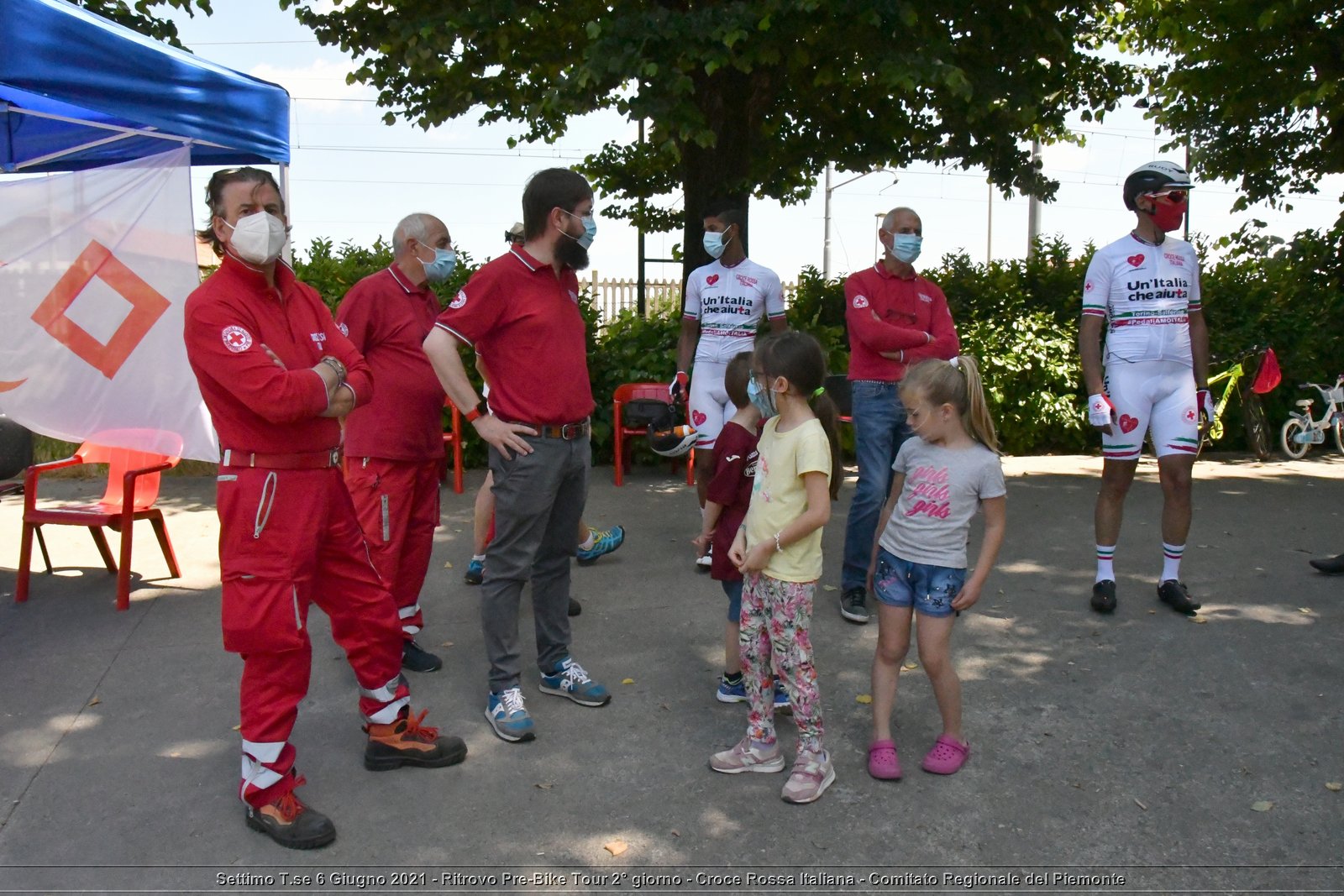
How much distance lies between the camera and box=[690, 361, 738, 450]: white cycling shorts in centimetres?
617

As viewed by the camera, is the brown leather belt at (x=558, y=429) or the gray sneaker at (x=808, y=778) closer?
the gray sneaker at (x=808, y=778)

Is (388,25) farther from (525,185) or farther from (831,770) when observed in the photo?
(831,770)

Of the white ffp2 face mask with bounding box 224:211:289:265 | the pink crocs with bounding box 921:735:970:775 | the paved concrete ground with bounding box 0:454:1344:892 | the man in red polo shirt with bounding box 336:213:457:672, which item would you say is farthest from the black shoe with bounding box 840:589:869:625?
the white ffp2 face mask with bounding box 224:211:289:265

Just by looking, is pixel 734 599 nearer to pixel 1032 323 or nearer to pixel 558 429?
pixel 558 429

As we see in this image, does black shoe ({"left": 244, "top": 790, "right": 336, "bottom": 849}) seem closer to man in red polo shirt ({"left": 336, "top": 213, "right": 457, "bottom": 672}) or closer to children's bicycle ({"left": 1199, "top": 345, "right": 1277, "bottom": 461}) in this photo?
man in red polo shirt ({"left": 336, "top": 213, "right": 457, "bottom": 672})

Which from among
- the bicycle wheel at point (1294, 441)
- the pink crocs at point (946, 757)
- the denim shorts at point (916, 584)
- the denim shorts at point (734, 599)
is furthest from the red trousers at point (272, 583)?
the bicycle wheel at point (1294, 441)

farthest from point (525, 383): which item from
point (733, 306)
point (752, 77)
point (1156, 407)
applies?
point (752, 77)

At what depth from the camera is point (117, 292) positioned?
19.0 ft

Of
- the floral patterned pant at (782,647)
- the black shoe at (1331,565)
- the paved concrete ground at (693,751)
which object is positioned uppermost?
the floral patterned pant at (782,647)

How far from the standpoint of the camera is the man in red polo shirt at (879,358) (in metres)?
5.44

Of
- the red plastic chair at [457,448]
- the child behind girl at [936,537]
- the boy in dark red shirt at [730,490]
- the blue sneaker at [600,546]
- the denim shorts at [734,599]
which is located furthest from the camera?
the red plastic chair at [457,448]

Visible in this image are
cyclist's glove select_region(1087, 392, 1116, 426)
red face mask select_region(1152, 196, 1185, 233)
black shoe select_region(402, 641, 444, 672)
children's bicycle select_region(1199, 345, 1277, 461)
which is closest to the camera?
black shoe select_region(402, 641, 444, 672)

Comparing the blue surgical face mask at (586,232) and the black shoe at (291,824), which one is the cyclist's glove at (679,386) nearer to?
the blue surgical face mask at (586,232)

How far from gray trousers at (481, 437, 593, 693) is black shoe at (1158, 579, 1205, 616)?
3153mm
